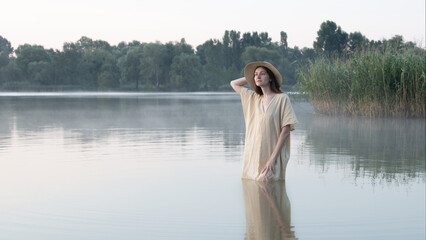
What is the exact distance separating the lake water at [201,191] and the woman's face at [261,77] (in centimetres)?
104

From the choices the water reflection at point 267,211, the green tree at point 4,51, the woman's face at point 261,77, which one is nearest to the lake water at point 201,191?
the water reflection at point 267,211

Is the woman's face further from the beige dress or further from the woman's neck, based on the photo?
the beige dress

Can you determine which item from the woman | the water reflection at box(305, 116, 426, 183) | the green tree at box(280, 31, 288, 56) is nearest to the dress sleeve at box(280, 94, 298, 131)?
the woman

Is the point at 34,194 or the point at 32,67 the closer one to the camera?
the point at 34,194

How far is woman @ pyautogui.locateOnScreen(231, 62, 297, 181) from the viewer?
5.11 metres

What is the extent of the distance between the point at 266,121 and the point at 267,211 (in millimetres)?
966

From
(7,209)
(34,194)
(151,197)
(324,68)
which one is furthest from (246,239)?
(324,68)

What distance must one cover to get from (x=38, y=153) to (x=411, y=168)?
5675mm

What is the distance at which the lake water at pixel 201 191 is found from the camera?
413 centimetres

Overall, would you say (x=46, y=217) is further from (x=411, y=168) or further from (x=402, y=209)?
(x=411, y=168)

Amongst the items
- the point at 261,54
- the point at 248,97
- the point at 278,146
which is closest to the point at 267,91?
the point at 248,97

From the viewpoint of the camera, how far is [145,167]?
7160mm

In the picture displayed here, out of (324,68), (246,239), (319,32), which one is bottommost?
(246,239)

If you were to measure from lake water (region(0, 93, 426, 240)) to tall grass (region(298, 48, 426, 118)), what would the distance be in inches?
181
